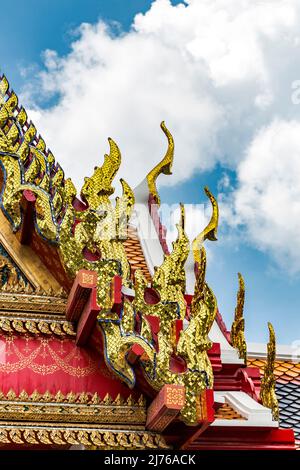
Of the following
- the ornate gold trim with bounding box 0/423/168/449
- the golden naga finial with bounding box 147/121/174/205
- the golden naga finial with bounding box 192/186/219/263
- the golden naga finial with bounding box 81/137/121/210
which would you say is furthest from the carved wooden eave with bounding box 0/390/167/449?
the golden naga finial with bounding box 147/121/174/205

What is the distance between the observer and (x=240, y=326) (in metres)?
9.59

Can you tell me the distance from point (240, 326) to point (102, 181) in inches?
111

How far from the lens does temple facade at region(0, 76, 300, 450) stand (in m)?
6.95

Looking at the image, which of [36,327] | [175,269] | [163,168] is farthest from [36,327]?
[163,168]

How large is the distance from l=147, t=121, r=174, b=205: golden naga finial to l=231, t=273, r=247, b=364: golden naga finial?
6.95ft

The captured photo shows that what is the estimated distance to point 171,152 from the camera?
10641 millimetres

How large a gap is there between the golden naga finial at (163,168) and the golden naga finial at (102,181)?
2166 millimetres

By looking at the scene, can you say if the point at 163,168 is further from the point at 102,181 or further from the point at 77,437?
the point at 77,437

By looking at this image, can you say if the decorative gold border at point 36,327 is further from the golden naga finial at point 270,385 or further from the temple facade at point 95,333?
the golden naga finial at point 270,385

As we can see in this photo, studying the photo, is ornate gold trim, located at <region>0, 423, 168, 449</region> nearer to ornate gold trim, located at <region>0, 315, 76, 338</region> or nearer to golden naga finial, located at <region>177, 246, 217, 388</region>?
golden naga finial, located at <region>177, 246, 217, 388</region>

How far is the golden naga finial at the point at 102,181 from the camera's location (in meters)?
7.65

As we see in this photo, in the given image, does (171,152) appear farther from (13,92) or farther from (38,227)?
(38,227)

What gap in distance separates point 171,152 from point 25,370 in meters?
4.26
